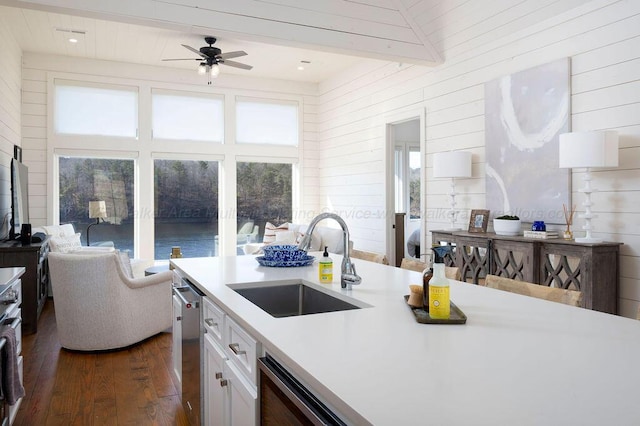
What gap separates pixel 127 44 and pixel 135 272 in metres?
3.02

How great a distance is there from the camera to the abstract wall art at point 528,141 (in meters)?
3.94

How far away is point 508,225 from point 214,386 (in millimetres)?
2957

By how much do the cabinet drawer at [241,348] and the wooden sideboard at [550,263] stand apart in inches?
66.7

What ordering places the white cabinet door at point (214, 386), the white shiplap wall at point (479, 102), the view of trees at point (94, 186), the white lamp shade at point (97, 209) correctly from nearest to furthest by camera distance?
the white cabinet door at point (214, 386) → the white shiplap wall at point (479, 102) → the white lamp shade at point (97, 209) → the view of trees at point (94, 186)

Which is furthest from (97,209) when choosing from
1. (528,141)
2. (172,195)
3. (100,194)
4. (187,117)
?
(528,141)

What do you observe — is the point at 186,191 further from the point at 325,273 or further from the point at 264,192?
the point at 325,273

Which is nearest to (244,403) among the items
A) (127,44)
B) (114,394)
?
(114,394)

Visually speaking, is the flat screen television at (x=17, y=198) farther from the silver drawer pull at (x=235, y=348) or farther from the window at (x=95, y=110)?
the silver drawer pull at (x=235, y=348)

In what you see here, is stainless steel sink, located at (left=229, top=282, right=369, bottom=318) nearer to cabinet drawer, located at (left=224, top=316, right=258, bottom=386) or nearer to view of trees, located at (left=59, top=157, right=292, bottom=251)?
cabinet drawer, located at (left=224, top=316, right=258, bottom=386)

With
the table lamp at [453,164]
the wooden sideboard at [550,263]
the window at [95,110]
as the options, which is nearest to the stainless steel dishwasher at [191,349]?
the wooden sideboard at [550,263]

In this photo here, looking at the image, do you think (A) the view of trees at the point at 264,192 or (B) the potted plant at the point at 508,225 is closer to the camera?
(B) the potted plant at the point at 508,225

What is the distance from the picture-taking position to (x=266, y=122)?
801 cm

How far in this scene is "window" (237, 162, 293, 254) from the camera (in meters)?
7.92

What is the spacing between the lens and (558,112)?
155 inches
